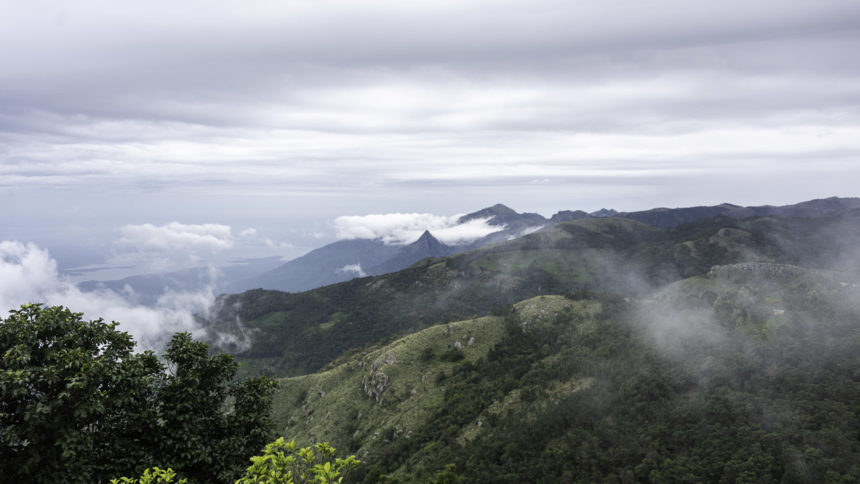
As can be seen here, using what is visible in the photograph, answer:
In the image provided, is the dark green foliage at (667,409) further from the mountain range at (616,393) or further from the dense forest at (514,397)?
the dense forest at (514,397)

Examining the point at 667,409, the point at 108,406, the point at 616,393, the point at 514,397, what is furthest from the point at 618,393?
the point at 108,406

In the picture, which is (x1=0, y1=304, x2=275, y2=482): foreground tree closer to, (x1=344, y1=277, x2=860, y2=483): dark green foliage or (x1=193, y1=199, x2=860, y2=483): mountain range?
(x1=193, y1=199, x2=860, y2=483): mountain range

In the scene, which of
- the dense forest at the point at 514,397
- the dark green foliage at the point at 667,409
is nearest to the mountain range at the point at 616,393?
the dark green foliage at the point at 667,409

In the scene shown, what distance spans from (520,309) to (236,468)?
17807 centimetres

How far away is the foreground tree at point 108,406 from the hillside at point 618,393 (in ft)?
78.3

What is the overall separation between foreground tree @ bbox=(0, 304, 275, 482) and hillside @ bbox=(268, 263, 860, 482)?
23.9 metres

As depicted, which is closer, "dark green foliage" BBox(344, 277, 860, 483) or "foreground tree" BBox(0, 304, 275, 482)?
"foreground tree" BBox(0, 304, 275, 482)

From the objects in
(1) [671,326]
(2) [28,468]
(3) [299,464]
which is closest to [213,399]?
(2) [28,468]

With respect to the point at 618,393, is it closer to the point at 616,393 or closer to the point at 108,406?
the point at 616,393

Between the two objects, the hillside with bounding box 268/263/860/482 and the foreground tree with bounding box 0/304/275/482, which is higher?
the foreground tree with bounding box 0/304/275/482

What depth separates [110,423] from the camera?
18.6 metres

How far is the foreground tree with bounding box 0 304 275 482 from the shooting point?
51.3 ft

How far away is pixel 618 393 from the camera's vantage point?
368ft

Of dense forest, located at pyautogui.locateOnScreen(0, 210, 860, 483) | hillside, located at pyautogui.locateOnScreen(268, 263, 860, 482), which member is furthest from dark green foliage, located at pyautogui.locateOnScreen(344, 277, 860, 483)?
dense forest, located at pyautogui.locateOnScreen(0, 210, 860, 483)
